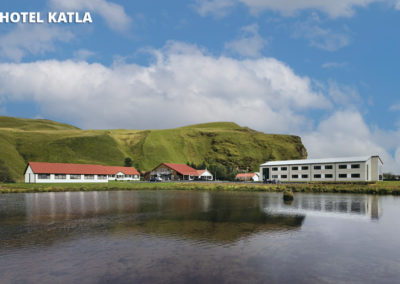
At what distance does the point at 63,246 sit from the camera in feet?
60.7

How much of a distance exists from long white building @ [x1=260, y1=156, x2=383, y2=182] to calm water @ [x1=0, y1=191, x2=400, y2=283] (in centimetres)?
6365

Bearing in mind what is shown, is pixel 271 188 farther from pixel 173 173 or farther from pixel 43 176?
pixel 43 176

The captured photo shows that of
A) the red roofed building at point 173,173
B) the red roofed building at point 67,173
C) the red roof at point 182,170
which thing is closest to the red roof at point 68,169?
the red roofed building at point 67,173

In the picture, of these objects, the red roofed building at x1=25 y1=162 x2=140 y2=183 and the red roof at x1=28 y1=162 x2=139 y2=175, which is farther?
the red roof at x1=28 y1=162 x2=139 y2=175

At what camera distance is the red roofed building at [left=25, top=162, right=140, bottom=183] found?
94.7 m

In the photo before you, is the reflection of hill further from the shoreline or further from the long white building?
the long white building

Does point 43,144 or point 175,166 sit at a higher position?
point 43,144

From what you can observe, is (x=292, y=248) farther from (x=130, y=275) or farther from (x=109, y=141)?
(x=109, y=141)

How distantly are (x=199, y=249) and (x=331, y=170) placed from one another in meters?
86.0

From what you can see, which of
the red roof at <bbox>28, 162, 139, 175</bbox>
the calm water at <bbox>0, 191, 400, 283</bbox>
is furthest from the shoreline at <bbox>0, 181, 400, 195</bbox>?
the calm water at <bbox>0, 191, 400, 283</bbox>

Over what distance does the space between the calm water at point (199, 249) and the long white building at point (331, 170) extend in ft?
209

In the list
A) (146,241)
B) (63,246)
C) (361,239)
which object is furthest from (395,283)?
(63,246)

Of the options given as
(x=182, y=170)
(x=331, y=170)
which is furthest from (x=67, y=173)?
(x=331, y=170)

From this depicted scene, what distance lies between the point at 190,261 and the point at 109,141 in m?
179
